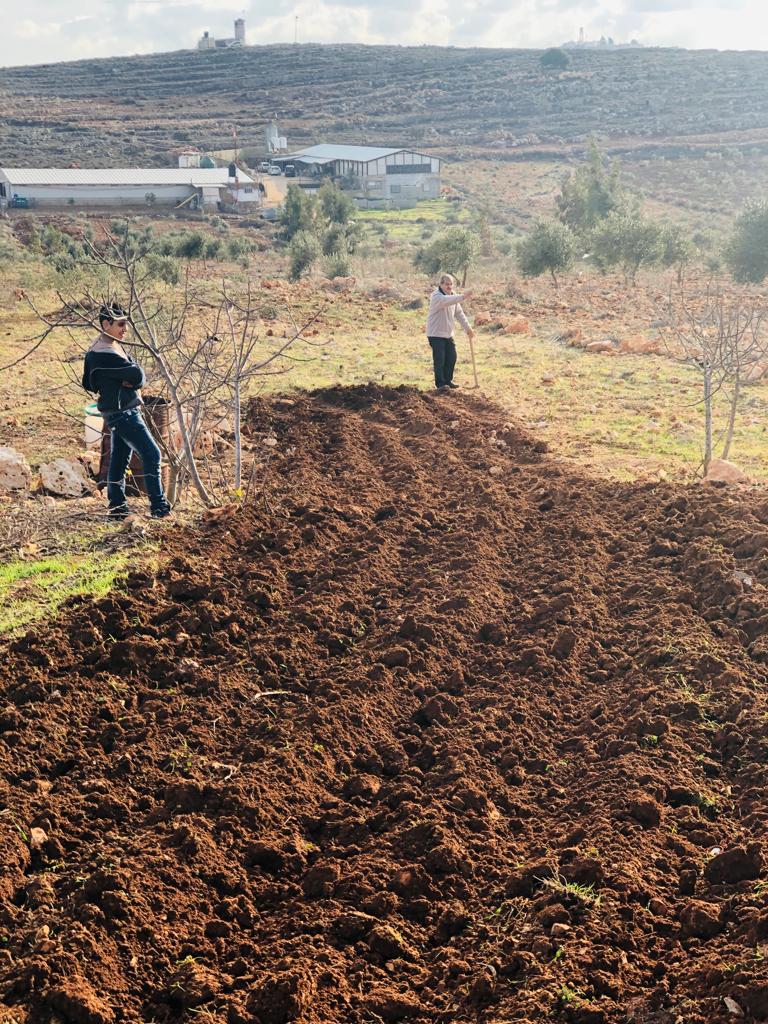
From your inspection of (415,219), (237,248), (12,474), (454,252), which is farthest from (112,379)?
(415,219)

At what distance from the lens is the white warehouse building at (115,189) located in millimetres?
58250

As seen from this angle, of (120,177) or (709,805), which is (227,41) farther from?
(709,805)

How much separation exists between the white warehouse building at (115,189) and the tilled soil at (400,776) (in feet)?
179

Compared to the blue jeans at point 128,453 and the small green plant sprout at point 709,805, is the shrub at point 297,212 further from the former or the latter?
the small green plant sprout at point 709,805

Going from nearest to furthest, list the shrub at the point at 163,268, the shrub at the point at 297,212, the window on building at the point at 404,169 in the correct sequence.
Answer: the shrub at the point at 163,268, the shrub at the point at 297,212, the window on building at the point at 404,169

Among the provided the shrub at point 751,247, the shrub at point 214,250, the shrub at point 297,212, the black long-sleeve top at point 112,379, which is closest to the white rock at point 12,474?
the black long-sleeve top at point 112,379

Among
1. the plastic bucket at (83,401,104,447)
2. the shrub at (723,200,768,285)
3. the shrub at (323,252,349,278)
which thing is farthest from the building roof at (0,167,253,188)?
the plastic bucket at (83,401,104,447)

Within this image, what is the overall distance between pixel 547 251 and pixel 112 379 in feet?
72.0

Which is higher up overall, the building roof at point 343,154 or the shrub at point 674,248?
the building roof at point 343,154

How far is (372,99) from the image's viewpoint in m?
106

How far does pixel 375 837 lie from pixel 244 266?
28.9m

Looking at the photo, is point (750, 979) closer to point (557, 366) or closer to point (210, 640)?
point (210, 640)

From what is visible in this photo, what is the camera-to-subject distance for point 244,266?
31.5m

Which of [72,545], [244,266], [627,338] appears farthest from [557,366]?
[244,266]
